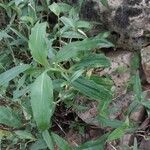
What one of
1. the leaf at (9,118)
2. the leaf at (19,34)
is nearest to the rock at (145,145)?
the leaf at (9,118)

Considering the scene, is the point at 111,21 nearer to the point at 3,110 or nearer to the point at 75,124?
the point at 75,124

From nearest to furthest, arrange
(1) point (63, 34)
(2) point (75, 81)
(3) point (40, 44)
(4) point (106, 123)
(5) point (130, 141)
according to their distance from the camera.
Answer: (3) point (40, 44)
(2) point (75, 81)
(4) point (106, 123)
(5) point (130, 141)
(1) point (63, 34)

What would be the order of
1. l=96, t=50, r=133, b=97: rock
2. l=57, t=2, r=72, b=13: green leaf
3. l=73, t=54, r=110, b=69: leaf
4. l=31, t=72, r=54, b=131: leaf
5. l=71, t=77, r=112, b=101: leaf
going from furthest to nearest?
l=57, t=2, r=72, b=13: green leaf, l=96, t=50, r=133, b=97: rock, l=73, t=54, r=110, b=69: leaf, l=71, t=77, r=112, b=101: leaf, l=31, t=72, r=54, b=131: leaf

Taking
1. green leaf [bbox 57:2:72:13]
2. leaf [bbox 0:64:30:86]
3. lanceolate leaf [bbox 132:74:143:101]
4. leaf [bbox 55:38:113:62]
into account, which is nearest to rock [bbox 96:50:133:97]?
lanceolate leaf [bbox 132:74:143:101]

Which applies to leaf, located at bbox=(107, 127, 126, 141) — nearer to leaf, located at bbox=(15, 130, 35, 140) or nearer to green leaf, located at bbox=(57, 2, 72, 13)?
leaf, located at bbox=(15, 130, 35, 140)

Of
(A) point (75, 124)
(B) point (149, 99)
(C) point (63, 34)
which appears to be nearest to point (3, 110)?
(A) point (75, 124)

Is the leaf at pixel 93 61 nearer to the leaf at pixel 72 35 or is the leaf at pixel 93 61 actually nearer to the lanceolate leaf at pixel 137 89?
the lanceolate leaf at pixel 137 89

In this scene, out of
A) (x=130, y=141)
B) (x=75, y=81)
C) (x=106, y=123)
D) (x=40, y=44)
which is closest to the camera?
Result: (x=40, y=44)
